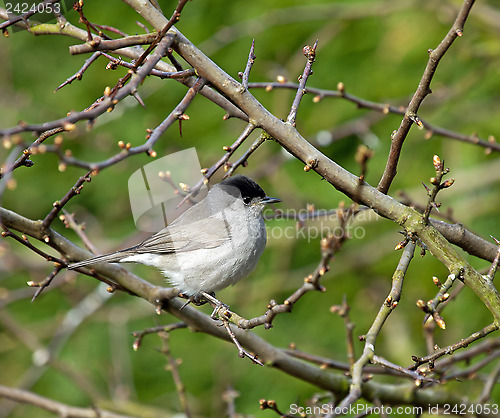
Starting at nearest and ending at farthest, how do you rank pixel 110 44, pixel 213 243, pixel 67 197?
pixel 110 44, pixel 67 197, pixel 213 243

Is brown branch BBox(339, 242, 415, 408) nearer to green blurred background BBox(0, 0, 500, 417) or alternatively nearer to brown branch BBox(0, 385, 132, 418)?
brown branch BBox(0, 385, 132, 418)

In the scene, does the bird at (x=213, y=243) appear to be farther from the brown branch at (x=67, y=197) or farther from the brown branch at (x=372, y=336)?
the brown branch at (x=372, y=336)

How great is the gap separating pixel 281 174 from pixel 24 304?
3736 mm

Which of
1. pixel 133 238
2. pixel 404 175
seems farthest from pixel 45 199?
pixel 404 175

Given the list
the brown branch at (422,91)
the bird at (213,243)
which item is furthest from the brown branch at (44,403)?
the brown branch at (422,91)

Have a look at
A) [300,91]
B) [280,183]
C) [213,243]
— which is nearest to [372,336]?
[300,91]

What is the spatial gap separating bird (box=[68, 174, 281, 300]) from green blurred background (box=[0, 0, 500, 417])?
51.6 inches

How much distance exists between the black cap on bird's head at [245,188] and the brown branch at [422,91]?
1.89 metres

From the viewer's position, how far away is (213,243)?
168 inches

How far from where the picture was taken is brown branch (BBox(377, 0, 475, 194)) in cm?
219

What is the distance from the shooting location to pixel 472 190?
18.8ft

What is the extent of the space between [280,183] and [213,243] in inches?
97.3

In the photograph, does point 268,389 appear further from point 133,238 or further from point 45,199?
point 45,199

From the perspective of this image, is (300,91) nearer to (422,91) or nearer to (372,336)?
(422,91)
